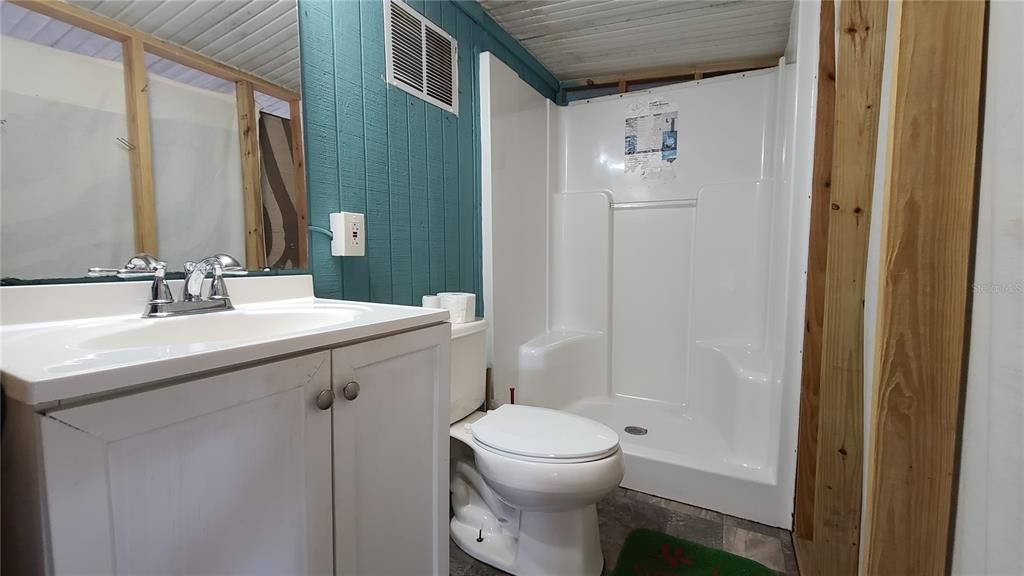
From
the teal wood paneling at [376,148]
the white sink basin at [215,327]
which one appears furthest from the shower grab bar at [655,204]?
the white sink basin at [215,327]

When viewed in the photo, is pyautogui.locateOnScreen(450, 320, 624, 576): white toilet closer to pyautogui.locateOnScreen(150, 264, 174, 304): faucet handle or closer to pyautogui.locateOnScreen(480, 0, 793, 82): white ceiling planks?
pyautogui.locateOnScreen(150, 264, 174, 304): faucet handle

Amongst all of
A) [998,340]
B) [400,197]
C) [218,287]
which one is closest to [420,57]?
[400,197]

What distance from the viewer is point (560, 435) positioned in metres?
1.26

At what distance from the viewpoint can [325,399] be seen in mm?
709

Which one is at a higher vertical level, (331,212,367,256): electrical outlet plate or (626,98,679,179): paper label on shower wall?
(626,98,679,179): paper label on shower wall

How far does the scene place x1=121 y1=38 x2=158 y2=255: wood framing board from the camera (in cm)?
88

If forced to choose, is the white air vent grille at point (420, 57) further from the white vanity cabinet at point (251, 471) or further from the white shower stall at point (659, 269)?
the white vanity cabinet at point (251, 471)

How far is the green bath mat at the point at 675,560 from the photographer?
1.34m

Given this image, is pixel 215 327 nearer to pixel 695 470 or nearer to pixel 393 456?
pixel 393 456

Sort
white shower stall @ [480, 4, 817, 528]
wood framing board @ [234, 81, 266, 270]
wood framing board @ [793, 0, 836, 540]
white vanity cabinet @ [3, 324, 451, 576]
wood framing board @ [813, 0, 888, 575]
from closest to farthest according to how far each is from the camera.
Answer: white vanity cabinet @ [3, 324, 451, 576] < wood framing board @ [813, 0, 888, 575] < wood framing board @ [234, 81, 266, 270] < wood framing board @ [793, 0, 836, 540] < white shower stall @ [480, 4, 817, 528]

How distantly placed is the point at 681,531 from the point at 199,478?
5.09 feet

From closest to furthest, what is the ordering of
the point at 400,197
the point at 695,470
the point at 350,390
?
the point at 350,390 < the point at 400,197 < the point at 695,470

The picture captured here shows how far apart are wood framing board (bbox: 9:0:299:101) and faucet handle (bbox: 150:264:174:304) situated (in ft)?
1.53

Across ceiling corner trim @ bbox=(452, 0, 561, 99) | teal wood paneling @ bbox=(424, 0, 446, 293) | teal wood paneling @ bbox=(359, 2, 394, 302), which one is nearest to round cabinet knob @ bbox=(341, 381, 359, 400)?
teal wood paneling @ bbox=(359, 2, 394, 302)
